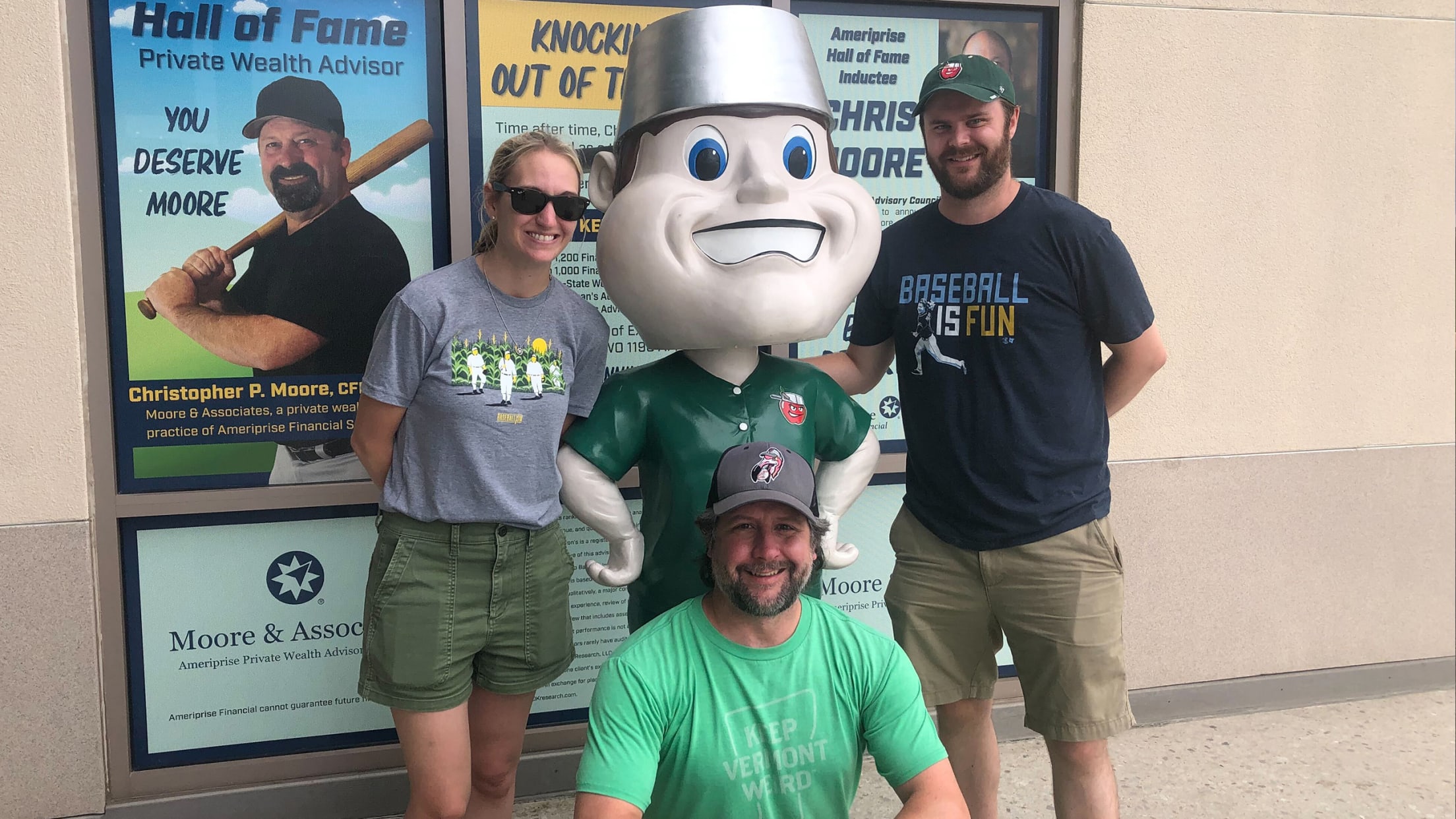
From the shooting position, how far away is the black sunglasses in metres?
2.48

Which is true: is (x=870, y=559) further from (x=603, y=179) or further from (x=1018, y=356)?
(x=603, y=179)

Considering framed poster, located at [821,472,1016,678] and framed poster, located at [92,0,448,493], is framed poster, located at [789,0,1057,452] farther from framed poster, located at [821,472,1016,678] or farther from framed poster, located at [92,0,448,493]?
framed poster, located at [92,0,448,493]

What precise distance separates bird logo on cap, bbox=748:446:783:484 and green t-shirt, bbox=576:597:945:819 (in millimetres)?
302

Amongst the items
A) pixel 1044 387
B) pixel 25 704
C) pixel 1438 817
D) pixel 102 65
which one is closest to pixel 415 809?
pixel 25 704

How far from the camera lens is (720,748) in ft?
6.63

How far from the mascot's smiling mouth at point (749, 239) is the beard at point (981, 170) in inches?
17.7

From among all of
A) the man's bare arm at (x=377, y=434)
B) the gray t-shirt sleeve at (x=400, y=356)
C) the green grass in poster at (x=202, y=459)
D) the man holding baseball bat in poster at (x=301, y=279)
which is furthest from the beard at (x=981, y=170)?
the green grass in poster at (x=202, y=459)

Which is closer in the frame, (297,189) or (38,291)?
(38,291)

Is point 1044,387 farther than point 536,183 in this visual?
Yes

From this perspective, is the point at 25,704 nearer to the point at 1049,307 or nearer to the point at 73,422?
the point at 73,422

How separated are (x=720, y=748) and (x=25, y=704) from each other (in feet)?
8.27

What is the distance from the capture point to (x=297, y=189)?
11.4ft

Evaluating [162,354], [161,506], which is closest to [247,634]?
[161,506]

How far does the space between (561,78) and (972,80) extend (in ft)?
5.30
